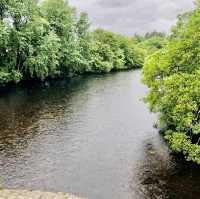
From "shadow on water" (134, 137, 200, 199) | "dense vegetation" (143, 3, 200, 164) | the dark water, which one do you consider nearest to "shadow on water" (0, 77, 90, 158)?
the dark water

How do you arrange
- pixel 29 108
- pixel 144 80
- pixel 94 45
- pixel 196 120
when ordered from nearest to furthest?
pixel 196 120 < pixel 144 80 < pixel 29 108 < pixel 94 45

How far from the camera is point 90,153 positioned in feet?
104

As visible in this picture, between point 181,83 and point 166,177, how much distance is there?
8.23 meters

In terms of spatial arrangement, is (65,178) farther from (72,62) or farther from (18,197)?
(72,62)

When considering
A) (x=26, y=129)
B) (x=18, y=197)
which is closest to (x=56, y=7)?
(x=26, y=129)

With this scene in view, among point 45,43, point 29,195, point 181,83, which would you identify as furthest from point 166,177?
point 45,43

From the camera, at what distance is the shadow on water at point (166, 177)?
24.0 m

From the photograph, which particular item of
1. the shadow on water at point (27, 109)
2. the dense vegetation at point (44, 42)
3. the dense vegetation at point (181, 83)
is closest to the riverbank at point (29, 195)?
the shadow on water at point (27, 109)

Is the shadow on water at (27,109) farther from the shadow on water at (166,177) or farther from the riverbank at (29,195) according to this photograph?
the shadow on water at (166,177)

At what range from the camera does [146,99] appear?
38.2 metres

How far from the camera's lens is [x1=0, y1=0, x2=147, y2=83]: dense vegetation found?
6869 centimetres

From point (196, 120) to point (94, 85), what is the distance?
48.5 m

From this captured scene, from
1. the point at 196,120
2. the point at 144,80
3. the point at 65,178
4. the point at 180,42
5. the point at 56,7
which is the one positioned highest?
the point at 56,7

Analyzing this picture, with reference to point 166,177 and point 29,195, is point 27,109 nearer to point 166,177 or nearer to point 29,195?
point 166,177
